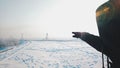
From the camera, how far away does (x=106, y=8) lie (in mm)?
2643

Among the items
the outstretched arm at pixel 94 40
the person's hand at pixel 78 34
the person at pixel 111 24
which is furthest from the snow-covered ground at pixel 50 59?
the person at pixel 111 24

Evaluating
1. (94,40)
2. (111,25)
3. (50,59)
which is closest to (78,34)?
(94,40)

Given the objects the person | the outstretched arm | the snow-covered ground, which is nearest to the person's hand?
the outstretched arm

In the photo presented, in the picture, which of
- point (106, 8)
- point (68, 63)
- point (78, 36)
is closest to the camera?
point (106, 8)

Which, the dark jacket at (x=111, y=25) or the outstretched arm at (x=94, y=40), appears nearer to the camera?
the dark jacket at (x=111, y=25)

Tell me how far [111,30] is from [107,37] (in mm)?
245

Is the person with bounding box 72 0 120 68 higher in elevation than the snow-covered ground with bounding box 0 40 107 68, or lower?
higher

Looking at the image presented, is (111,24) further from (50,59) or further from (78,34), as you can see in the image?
(50,59)

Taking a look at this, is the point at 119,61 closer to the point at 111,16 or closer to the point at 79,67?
the point at 111,16

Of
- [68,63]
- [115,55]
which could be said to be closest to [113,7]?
[115,55]

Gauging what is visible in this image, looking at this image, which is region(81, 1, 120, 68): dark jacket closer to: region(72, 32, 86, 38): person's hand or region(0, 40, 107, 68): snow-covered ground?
region(72, 32, 86, 38): person's hand

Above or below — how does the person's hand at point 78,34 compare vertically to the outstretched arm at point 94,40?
above

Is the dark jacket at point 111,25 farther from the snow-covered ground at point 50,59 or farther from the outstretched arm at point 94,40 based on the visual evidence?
the snow-covered ground at point 50,59

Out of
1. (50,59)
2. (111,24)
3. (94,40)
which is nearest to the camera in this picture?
(111,24)
